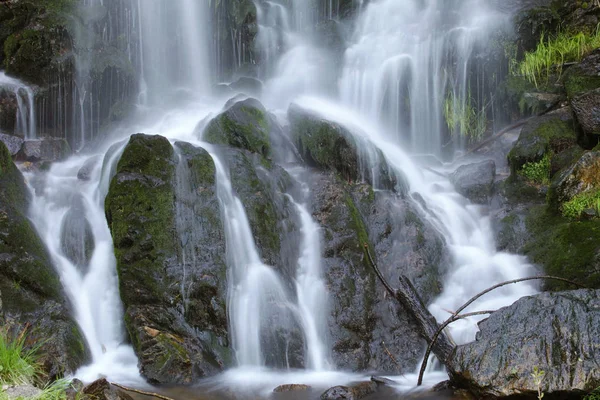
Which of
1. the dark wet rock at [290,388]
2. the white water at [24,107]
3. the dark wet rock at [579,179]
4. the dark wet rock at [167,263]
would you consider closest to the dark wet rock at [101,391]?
the dark wet rock at [167,263]

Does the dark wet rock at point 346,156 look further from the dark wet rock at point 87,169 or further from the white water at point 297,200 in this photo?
the dark wet rock at point 87,169

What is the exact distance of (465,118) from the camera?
1333cm

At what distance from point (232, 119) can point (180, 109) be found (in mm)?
4093

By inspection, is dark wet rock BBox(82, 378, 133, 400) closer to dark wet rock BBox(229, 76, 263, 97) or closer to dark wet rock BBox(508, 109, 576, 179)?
dark wet rock BBox(508, 109, 576, 179)

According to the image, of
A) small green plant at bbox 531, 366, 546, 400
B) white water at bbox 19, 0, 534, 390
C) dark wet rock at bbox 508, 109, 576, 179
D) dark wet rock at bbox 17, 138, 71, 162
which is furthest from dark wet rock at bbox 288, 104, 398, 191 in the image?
dark wet rock at bbox 17, 138, 71, 162

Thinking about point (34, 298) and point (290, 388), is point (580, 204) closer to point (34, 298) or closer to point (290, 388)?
point (290, 388)

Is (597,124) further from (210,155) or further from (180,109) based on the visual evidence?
(180,109)

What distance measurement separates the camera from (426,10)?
1628 centimetres

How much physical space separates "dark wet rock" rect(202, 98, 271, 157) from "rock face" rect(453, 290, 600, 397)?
6.11 metres

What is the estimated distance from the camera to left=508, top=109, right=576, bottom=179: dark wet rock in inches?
416

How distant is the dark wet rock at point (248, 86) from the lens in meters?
16.1

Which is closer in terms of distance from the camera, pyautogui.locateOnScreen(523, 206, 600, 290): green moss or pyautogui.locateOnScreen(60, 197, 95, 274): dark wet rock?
pyautogui.locateOnScreen(523, 206, 600, 290): green moss

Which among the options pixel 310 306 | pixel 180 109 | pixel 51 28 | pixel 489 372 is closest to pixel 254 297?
pixel 310 306

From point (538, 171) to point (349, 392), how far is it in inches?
254
